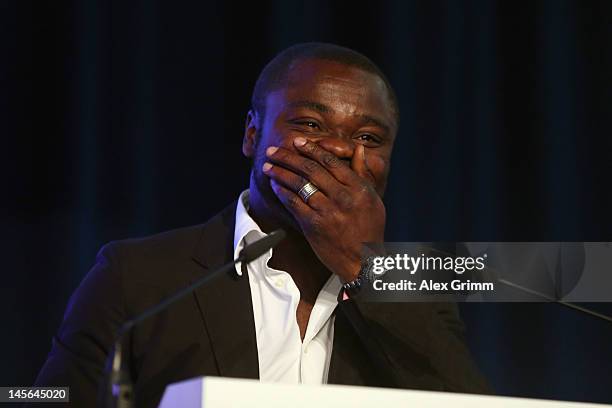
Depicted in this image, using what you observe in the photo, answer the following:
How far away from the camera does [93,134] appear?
8.68 ft

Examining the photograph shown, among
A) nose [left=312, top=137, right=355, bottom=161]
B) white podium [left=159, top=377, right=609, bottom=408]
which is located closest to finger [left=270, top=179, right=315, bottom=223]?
nose [left=312, top=137, right=355, bottom=161]

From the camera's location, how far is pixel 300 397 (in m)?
1.12

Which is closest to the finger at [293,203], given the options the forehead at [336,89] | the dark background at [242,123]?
the forehead at [336,89]

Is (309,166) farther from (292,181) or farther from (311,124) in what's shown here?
(311,124)

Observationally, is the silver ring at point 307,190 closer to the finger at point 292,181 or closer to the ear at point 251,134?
the finger at point 292,181

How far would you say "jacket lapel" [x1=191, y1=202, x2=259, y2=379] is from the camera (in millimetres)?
1789

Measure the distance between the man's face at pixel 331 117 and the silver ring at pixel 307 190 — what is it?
104 mm

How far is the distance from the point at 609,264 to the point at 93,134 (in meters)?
1.43

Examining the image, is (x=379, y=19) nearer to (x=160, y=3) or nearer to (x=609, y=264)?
(x=160, y=3)

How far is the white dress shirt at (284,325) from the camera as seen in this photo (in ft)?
6.05

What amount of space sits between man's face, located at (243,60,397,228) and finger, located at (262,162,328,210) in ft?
0.21

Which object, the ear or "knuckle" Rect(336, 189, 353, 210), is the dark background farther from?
"knuckle" Rect(336, 189, 353, 210)

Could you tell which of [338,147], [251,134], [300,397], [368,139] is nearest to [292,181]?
[338,147]

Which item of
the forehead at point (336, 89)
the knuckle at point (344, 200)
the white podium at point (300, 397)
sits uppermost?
the forehead at point (336, 89)
